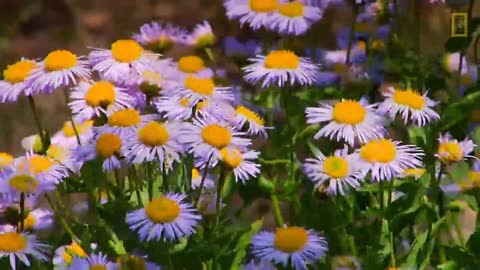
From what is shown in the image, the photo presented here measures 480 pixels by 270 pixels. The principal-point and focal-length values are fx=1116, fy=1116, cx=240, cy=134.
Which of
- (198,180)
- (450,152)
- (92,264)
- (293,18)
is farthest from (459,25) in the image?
(92,264)

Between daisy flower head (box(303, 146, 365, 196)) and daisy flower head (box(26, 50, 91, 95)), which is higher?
daisy flower head (box(26, 50, 91, 95))

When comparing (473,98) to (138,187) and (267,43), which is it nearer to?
(267,43)

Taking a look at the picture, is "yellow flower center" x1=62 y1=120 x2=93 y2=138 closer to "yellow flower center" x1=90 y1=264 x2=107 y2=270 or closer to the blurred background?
"yellow flower center" x1=90 y1=264 x2=107 y2=270

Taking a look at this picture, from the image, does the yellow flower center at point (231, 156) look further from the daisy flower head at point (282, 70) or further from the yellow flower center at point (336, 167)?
the daisy flower head at point (282, 70)

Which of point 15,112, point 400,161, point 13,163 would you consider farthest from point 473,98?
point 15,112

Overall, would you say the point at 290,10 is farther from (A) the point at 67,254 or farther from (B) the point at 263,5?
(A) the point at 67,254

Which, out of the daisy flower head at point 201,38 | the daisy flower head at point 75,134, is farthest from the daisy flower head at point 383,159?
the daisy flower head at point 201,38

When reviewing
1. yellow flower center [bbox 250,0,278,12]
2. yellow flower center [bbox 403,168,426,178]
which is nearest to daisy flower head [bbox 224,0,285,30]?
yellow flower center [bbox 250,0,278,12]
